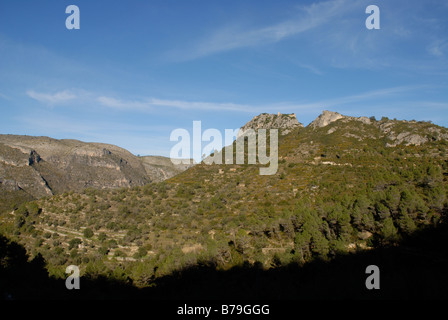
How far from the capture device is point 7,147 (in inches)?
4491

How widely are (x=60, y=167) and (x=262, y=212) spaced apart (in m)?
Answer: 132

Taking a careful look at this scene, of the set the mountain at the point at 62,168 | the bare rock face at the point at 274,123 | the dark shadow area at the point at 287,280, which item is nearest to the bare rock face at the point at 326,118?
the bare rock face at the point at 274,123

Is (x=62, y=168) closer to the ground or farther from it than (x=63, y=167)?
closer to the ground

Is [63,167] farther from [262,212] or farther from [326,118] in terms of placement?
[262,212]

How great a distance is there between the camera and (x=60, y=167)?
132000mm

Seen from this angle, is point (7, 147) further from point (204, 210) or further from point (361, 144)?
point (361, 144)

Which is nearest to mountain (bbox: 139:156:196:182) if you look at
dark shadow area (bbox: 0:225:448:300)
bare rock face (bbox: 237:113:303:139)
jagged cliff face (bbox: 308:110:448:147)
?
bare rock face (bbox: 237:113:303:139)

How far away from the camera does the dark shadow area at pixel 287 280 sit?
14031mm

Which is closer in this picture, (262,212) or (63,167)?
(262,212)

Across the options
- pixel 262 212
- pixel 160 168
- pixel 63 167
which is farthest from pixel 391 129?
pixel 63 167

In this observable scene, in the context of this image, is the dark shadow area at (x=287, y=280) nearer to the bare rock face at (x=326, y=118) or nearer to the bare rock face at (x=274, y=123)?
the bare rock face at (x=326, y=118)

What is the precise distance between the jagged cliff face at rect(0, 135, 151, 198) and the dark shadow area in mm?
96525

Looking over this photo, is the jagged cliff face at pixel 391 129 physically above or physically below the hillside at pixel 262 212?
above

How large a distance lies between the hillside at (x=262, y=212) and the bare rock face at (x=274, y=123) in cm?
1466
